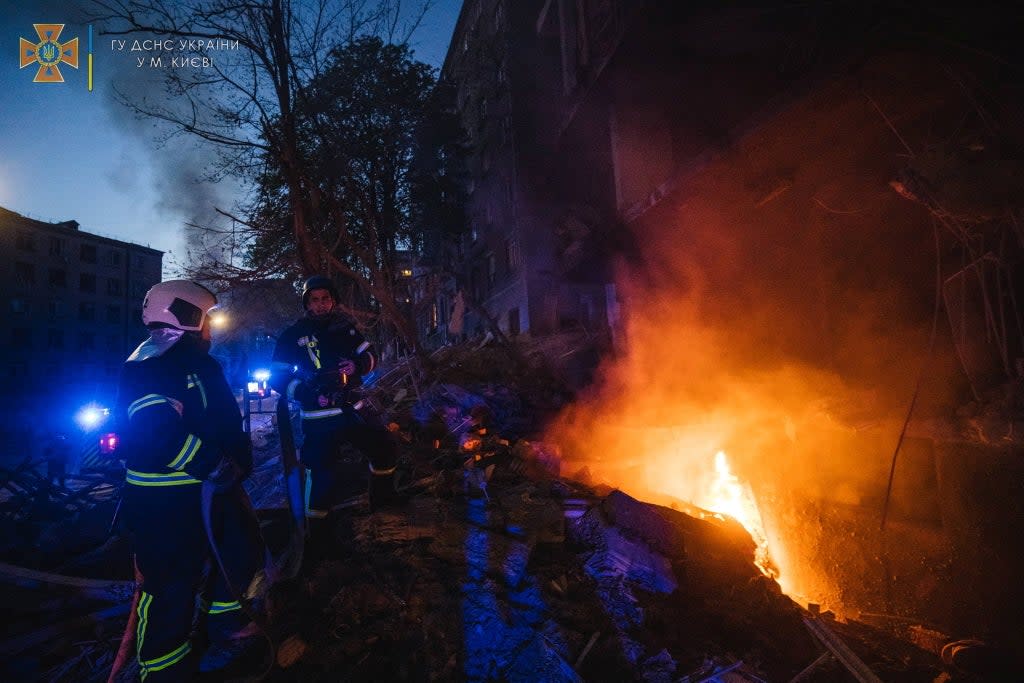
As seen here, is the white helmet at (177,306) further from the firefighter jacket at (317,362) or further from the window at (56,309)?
the window at (56,309)

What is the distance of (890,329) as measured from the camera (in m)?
4.53

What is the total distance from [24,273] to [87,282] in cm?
405

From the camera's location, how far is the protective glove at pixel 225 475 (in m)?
2.61

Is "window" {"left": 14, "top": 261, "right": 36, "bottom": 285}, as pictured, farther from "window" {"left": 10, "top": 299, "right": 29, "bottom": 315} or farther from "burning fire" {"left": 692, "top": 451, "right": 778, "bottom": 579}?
"burning fire" {"left": 692, "top": 451, "right": 778, "bottom": 579}

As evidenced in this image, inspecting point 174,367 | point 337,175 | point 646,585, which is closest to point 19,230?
point 337,175

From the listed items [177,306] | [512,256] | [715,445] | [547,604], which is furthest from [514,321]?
[177,306]

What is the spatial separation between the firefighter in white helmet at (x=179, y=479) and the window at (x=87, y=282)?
163 ft

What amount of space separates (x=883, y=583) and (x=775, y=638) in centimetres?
225

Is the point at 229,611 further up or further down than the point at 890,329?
further down

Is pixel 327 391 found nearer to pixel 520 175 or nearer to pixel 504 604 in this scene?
pixel 504 604

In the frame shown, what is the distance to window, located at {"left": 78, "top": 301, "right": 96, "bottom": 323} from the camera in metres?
37.2

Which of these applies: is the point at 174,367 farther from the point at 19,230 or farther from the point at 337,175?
the point at 19,230

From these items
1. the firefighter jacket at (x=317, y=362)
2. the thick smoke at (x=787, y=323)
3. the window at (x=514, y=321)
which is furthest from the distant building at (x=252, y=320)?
the window at (x=514, y=321)

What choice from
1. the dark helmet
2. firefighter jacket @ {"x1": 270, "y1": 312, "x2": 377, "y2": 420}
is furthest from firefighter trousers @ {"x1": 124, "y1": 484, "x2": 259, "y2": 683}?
the dark helmet
